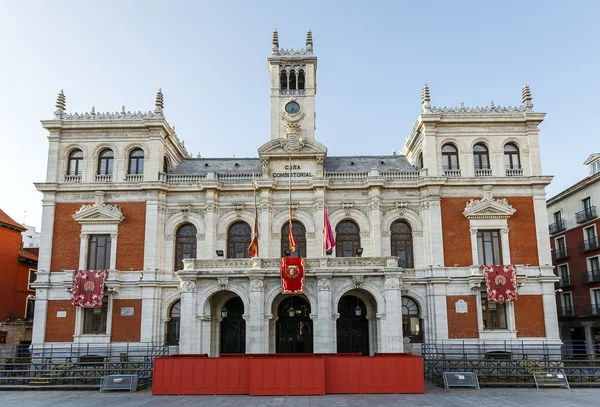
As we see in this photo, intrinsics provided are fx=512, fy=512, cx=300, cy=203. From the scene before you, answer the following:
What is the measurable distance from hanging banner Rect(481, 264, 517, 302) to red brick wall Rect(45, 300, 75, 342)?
1106 inches

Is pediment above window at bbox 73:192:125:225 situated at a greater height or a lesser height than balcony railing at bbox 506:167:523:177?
lesser

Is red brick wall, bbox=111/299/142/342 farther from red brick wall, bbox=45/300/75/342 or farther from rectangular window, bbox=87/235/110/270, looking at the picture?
rectangular window, bbox=87/235/110/270

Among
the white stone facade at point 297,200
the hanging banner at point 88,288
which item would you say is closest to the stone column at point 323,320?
the white stone facade at point 297,200

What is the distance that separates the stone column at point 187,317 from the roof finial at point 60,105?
1688 cm

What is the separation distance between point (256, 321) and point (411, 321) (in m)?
11.3

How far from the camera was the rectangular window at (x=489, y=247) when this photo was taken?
3569 cm

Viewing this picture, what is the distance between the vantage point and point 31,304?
45.9m

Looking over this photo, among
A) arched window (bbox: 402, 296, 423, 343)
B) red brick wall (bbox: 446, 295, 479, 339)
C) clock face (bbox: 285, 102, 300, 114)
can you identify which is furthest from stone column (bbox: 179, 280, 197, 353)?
red brick wall (bbox: 446, 295, 479, 339)

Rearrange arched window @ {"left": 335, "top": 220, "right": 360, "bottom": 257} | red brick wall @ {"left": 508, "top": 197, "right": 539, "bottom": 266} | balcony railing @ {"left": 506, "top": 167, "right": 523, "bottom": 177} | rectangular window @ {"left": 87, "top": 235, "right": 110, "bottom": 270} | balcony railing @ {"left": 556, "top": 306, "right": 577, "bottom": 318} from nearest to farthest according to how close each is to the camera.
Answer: red brick wall @ {"left": 508, "top": 197, "right": 539, "bottom": 266} → rectangular window @ {"left": 87, "top": 235, "right": 110, "bottom": 270} → arched window @ {"left": 335, "top": 220, "right": 360, "bottom": 257} → balcony railing @ {"left": 506, "top": 167, "right": 523, "bottom": 177} → balcony railing @ {"left": 556, "top": 306, "right": 577, "bottom": 318}

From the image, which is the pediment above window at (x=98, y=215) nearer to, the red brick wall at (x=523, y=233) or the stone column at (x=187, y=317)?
the stone column at (x=187, y=317)

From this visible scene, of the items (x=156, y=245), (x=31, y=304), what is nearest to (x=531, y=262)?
(x=156, y=245)

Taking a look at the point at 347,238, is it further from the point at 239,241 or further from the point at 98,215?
the point at 98,215

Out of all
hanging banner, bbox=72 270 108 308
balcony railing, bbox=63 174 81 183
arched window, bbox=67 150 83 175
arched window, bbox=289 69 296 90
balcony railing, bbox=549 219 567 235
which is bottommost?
hanging banner, bbox=72 270 108 308

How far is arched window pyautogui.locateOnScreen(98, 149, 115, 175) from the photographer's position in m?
37.9
